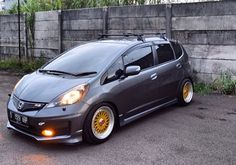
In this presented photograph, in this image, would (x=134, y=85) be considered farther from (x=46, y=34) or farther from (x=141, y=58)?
(x=46, y=34)

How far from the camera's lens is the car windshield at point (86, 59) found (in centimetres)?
556

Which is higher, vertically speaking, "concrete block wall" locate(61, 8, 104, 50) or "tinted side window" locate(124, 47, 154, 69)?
"concrete block wall" locate(61, 8, 104, 50)

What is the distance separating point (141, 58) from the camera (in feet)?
20.0

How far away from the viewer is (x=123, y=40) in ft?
20.7

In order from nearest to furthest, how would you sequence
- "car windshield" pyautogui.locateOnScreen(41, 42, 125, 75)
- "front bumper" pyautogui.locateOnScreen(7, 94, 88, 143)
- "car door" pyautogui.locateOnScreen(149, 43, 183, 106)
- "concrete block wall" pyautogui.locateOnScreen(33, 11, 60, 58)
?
"front bumper" pyautogui.locateOnScreen(7, 94, 88, 143) → "car windshield" pyautogui.locateOnScreen(41, 42, 125, 75) → "car door" pyautogui.locateOnScreen(149, 43, 183, 106) → "concrete block wall" pyautogui.locateOnScreen(33, 11, 60, 58)

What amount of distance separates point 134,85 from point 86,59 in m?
0.88

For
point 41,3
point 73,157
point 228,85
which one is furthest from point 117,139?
point 41,3

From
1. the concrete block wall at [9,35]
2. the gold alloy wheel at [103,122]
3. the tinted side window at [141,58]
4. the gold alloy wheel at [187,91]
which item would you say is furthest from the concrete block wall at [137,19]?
the concrete block wall at [9,35]

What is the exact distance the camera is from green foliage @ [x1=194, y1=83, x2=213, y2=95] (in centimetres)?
820

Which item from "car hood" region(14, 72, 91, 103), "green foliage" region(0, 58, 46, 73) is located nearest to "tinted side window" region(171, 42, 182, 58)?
"car hood" region(14, 72, 91, 103)

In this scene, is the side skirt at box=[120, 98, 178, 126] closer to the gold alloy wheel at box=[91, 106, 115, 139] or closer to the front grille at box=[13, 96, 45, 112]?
the gold alloy wheel at box=[91, 106, 115, 139]

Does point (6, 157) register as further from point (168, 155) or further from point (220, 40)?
point (220, 40)

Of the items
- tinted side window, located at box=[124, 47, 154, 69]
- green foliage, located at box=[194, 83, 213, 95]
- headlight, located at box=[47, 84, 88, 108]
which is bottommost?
green foliage, located at box=[194, 83, 213, 95]

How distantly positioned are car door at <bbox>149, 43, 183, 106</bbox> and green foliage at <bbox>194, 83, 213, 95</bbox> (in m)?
1.47
